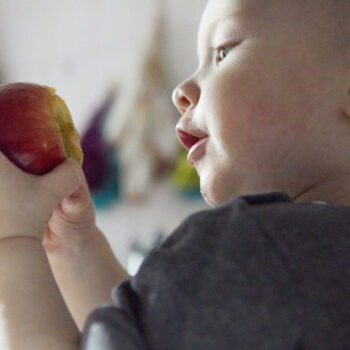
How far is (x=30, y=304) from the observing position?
62 centimetres

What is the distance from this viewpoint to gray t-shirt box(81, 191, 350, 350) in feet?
1.70

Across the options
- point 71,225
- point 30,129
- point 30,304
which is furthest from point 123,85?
point 30,304

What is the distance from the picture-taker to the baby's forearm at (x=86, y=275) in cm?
87

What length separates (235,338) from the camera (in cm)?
52

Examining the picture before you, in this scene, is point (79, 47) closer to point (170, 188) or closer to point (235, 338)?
point (170, 188)

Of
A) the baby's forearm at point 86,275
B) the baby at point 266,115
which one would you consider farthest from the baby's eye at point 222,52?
the baby's forearm at point 86,275

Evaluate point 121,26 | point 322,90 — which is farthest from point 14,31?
point 322,90

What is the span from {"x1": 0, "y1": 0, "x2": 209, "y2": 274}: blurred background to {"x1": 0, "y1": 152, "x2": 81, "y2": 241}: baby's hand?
1.53 m

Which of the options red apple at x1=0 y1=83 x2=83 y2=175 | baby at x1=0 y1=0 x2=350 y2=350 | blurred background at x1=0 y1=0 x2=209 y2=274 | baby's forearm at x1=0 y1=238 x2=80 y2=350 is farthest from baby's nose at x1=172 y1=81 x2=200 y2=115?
blurred background at x1=0 y1=0 x2=209 y2=274

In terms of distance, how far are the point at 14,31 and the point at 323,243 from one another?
7.93 ft

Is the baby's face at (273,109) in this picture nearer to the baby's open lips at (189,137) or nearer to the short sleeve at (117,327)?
the baby's open lips at (189,137)

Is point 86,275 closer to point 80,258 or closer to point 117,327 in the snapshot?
point 80,258

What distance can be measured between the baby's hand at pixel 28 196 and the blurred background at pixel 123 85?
153 centimetres

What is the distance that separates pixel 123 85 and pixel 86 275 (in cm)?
172
